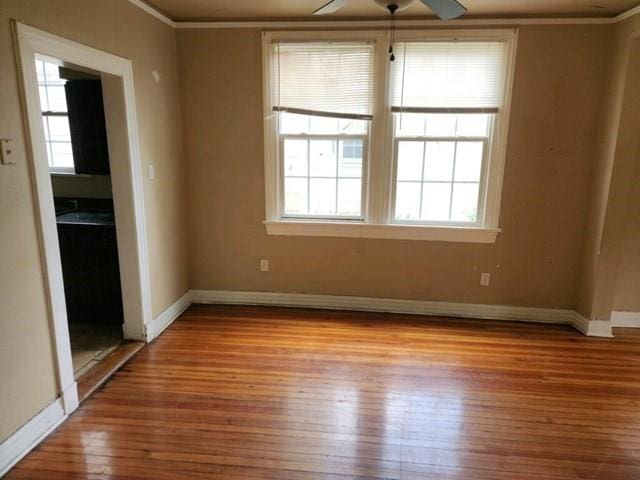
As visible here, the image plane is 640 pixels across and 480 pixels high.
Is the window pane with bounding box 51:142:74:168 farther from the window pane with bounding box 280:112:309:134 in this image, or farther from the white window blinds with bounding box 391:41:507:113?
the white window blinds with bounding box 391:41:507:113

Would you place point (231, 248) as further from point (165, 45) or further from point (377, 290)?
point (165, 45)

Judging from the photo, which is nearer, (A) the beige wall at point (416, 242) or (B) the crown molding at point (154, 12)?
(B) the crown molding at point (154, 12)

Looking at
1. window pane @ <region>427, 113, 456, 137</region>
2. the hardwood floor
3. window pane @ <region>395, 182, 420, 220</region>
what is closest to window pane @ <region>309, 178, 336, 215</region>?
window pane @ <region>395, 182, 420, 220</region>

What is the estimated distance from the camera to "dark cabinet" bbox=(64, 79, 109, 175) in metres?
3.03

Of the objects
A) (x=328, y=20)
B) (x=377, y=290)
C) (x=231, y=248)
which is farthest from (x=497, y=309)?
(x=328, y=20)

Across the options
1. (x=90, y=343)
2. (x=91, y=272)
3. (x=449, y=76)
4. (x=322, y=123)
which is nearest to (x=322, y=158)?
(x=322, y=123)

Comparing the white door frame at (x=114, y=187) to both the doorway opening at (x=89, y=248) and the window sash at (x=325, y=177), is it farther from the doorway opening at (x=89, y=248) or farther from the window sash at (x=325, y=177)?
the window sash at (x=325, y=177)

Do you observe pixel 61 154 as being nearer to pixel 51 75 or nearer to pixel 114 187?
pixel 51 75

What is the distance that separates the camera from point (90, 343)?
3.02 metres

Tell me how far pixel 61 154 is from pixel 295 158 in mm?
2143

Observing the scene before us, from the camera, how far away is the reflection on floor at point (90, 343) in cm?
276

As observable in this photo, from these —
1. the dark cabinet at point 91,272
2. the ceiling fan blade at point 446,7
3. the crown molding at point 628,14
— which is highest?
the crown molding at point 628,14

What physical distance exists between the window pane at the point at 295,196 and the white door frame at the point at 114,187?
1.24 metres

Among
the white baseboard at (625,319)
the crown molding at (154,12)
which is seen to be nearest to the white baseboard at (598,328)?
the white baseboard at (625,319)
